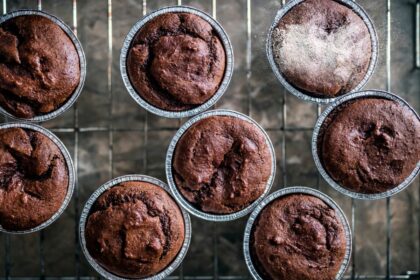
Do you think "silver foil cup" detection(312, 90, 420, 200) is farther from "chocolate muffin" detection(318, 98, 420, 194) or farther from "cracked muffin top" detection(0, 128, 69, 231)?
"cracked muffin top" detection(0, 128, 69, 231)

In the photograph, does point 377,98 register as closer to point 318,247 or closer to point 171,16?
point 318,247

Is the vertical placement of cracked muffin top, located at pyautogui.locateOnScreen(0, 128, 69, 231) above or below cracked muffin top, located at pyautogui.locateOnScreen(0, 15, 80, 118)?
below

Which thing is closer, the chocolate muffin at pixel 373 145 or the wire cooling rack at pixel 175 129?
the chocolate muffin at pixel 373 145

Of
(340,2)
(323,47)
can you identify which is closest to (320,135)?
(323,47)

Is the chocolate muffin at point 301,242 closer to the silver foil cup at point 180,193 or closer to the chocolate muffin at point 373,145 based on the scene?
the silver foil cup at point 180,193

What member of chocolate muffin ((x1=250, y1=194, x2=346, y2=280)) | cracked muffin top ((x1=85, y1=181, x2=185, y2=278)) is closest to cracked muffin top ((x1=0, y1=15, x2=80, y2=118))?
cracked muffin top ((x1=85, y1=181, x2=185, y2=278))

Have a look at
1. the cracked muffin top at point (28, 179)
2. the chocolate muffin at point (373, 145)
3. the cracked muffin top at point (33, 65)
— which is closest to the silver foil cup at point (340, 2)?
the chocolate muffin at point (373, 145)

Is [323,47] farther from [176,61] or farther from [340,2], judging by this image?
[176,61]
